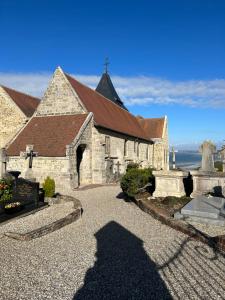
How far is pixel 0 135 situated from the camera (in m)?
22.9

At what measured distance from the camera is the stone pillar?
11529mm

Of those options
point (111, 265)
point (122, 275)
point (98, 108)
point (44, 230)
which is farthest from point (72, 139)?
point (122, 275)

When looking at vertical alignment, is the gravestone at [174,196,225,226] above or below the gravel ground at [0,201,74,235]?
above

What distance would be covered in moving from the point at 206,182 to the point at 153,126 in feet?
73.4

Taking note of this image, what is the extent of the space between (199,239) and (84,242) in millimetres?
2876

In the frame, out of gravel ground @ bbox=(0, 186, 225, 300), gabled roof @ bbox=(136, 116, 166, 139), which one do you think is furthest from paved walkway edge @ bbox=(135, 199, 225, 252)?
gabled roof @ bbox=(136, 116, 166, 139)

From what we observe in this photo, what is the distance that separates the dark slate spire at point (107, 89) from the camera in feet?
112

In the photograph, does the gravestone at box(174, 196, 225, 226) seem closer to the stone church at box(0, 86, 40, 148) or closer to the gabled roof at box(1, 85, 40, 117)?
the stone church at box(0, 86, 40, 148)

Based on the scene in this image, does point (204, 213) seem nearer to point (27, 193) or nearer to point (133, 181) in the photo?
point (133, 181)

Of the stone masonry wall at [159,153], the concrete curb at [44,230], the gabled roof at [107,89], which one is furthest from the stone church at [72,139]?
the gabled roof at [107,89]

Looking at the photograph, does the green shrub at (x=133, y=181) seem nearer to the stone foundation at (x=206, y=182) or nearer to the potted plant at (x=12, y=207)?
the stone foundation at (x=206, y=182)

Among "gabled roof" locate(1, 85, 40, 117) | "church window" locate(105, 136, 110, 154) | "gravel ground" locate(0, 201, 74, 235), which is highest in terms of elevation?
"gabled roof" locate(1, 85, 40, 117)

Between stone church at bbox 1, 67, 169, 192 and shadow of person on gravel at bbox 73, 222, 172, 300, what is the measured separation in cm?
977

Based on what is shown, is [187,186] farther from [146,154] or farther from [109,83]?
[109,83]
